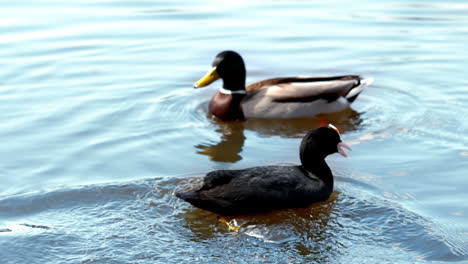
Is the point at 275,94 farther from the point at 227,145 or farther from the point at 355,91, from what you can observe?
the point at 227,145

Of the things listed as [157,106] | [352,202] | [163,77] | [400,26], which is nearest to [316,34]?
[400,26]

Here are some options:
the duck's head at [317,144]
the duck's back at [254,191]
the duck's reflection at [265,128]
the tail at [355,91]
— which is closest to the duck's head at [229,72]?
the duck's reflection at [265,128]

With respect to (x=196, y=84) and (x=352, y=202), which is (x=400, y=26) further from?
(x=352, y=202)

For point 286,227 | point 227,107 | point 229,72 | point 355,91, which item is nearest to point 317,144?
point 286,227

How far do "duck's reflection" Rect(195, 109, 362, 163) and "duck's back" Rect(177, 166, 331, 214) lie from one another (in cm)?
174

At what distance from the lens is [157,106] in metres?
10.6

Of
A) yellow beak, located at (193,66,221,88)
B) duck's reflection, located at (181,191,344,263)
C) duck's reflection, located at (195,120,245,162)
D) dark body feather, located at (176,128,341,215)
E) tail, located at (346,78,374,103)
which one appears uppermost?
yellow beak, located at (193,66,221,88)

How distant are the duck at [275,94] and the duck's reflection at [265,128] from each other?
13cm

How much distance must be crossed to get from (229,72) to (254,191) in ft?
13.3

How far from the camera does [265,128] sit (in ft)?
32.8

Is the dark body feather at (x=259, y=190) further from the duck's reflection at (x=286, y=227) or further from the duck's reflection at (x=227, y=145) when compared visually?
the duck's reflection at (x=227, y=145)

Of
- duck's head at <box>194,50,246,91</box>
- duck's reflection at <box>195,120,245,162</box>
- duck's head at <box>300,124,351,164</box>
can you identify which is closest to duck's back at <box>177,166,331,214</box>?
duck's head at <box>300,124,351,164</box>

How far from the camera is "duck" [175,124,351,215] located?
6.90 m

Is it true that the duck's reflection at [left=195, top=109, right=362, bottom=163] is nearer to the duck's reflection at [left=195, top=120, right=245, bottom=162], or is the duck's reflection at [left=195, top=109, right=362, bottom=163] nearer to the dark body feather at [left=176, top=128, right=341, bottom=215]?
the duck's reflection at [left=195, top=120, right=245, bottom=162]
